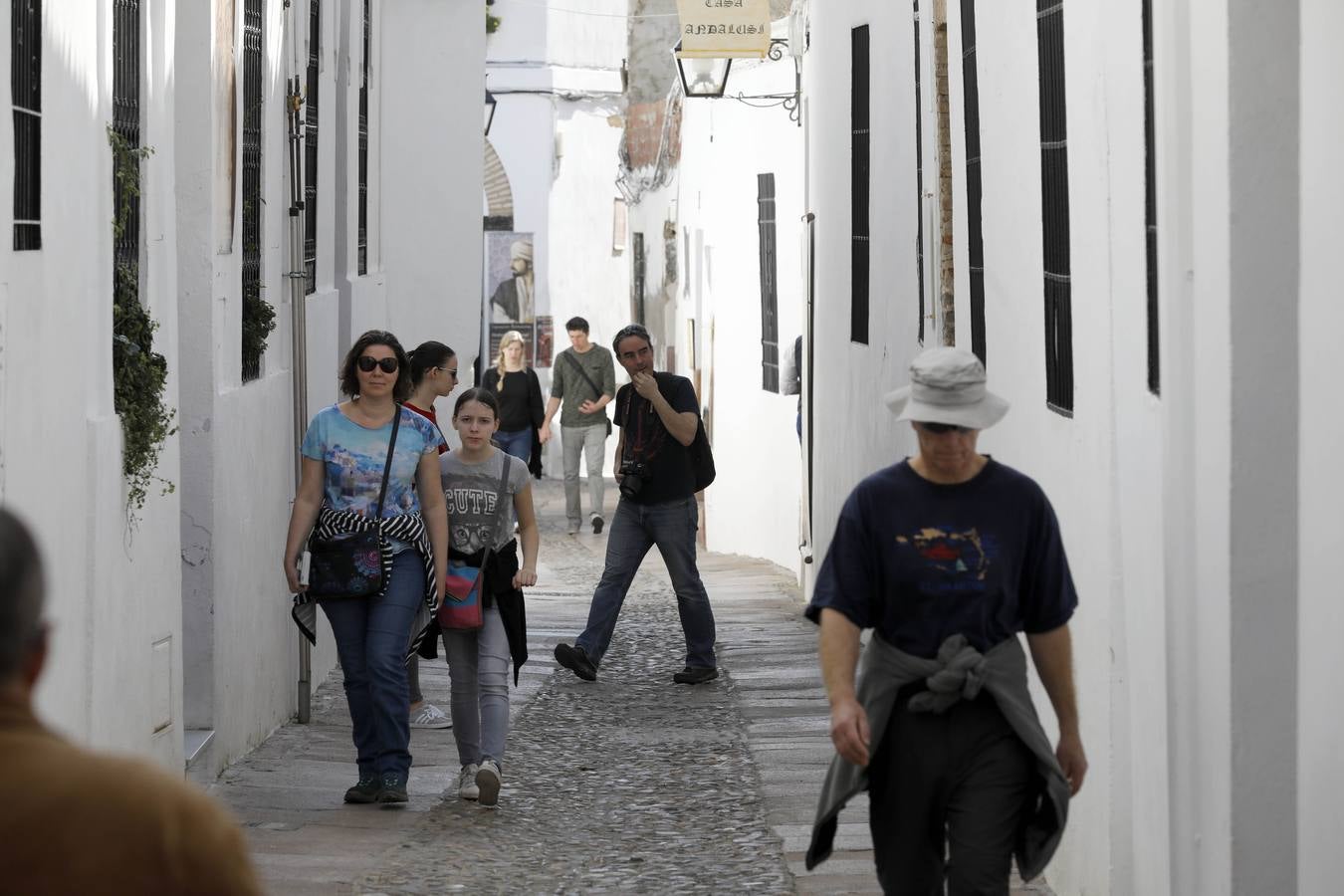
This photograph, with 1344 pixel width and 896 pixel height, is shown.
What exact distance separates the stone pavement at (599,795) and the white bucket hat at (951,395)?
2574 mm

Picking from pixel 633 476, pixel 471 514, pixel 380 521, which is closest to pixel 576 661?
pixel 633 476

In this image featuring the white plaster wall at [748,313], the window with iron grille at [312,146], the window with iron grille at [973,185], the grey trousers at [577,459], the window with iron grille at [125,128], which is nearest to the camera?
the window with iron grille at [125,128]

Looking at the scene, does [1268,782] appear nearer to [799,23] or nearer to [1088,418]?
[1088,418]

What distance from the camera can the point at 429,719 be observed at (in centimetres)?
1080

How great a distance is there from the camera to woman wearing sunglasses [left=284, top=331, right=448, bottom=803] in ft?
27.5

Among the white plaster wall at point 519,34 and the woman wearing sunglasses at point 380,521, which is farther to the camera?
the white plaster wall at point 519,34

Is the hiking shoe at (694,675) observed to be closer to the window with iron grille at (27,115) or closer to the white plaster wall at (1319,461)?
the window with iron grille at (27,115)

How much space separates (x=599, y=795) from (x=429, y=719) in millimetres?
2007

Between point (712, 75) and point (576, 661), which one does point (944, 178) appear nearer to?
point (576, 661)

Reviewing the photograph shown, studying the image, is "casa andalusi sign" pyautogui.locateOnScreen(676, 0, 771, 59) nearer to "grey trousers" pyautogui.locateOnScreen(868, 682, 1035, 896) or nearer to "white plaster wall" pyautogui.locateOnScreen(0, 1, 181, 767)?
"white plaster wall" pyautogui.locateOnScreen(0, 1, 181, 767)

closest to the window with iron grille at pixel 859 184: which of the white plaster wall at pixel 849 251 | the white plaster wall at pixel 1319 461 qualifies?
the white plaster wall at pixel 849 251

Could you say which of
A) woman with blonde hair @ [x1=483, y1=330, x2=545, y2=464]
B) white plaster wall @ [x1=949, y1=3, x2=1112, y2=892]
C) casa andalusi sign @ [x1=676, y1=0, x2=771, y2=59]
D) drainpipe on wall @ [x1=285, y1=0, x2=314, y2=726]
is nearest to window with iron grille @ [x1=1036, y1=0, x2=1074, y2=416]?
white plaster wall @ [x1=949, y1=3, x2=1112, y2=892]

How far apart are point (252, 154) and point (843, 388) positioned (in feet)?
16.1

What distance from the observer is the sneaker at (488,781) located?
8.48 m
